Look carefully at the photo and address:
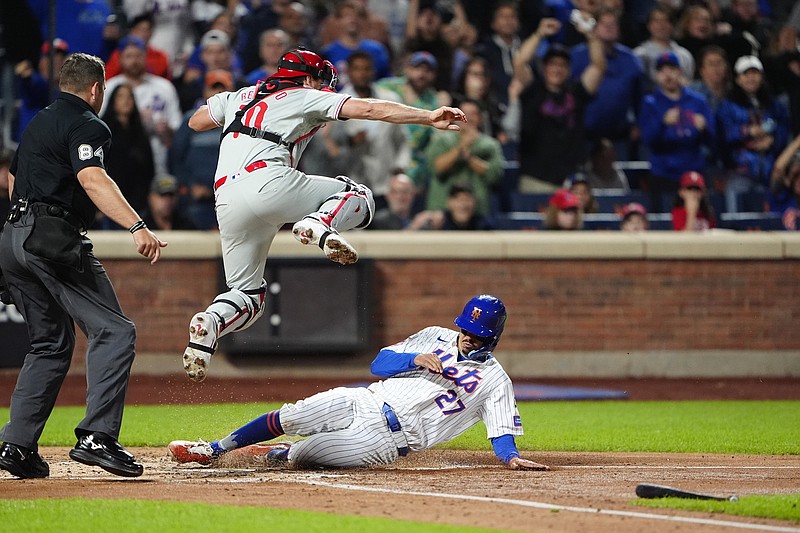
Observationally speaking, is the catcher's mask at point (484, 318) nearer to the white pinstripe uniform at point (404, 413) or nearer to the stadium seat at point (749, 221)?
the white pinstripe uniform at point (404, 413)

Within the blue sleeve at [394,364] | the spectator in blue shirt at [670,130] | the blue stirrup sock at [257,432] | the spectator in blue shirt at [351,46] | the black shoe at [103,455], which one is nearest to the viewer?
the black shoe at [103,455]

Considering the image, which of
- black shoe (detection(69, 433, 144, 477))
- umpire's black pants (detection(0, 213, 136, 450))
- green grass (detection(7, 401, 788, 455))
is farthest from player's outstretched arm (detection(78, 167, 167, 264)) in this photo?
green grass (detection(7, 401, 788, 455))

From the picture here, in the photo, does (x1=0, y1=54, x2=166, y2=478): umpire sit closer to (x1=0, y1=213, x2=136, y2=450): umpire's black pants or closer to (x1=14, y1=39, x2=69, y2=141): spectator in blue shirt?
(x1=0, y1=213, x2=136, y2=450): umpire's black pants

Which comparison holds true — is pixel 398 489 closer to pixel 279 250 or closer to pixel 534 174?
pixel 279 250

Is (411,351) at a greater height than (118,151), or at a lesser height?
lesser

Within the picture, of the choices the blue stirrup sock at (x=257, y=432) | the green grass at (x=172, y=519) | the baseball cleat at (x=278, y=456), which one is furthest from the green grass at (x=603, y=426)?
the green grass at (x=172, y=519)

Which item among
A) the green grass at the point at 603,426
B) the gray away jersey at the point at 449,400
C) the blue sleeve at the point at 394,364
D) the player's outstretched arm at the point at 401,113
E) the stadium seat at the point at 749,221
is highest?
the player's outstretched arm at the point at 401,113

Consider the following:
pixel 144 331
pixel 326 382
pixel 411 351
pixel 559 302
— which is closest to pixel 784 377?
pixel 559 302
